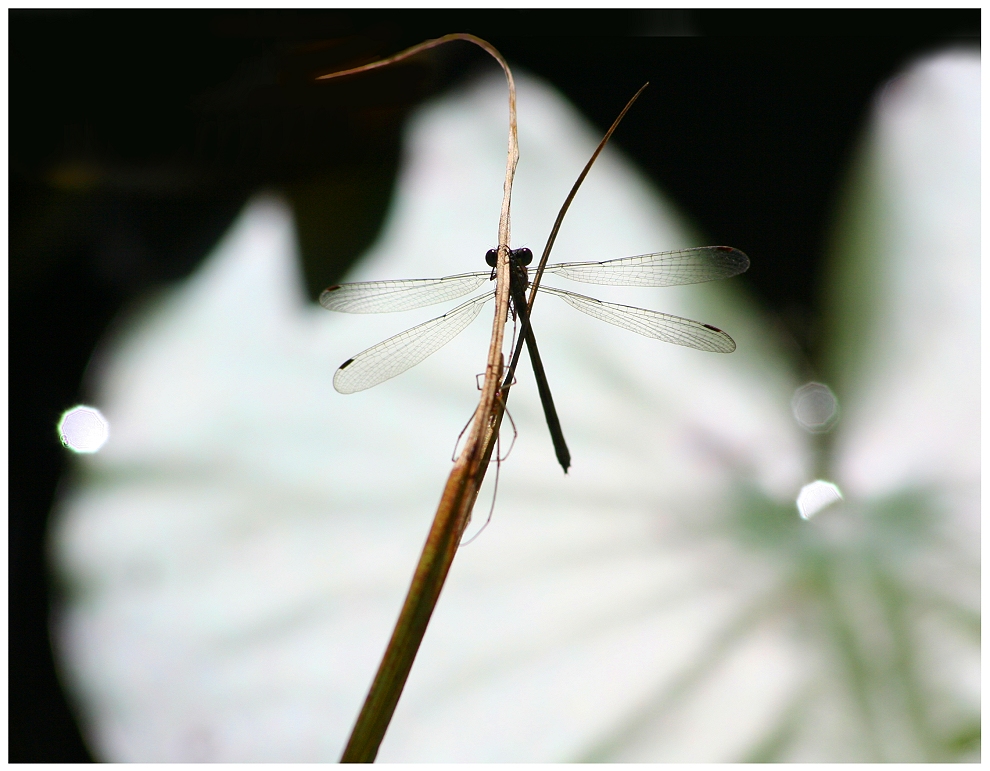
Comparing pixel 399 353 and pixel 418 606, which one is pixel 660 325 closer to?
pixel 399 353

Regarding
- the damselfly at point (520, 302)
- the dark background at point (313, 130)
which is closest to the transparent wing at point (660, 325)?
the damselfly at point (520, 302)

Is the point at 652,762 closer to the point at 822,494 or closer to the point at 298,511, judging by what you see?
the point at 822,494

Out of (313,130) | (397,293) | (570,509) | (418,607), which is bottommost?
(570,509)

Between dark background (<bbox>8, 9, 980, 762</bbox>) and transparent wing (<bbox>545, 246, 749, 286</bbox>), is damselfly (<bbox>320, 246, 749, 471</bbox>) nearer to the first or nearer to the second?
transparent wing (<bbox>545, 246, 749, 286</bbox>)

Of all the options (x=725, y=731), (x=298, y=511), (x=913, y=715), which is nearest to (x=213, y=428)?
(x=298, y=511)

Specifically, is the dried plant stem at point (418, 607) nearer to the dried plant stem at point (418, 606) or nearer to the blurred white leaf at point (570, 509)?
the dried plant stem at point (418, 606)

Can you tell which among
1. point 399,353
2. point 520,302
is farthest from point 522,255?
point 399,353
